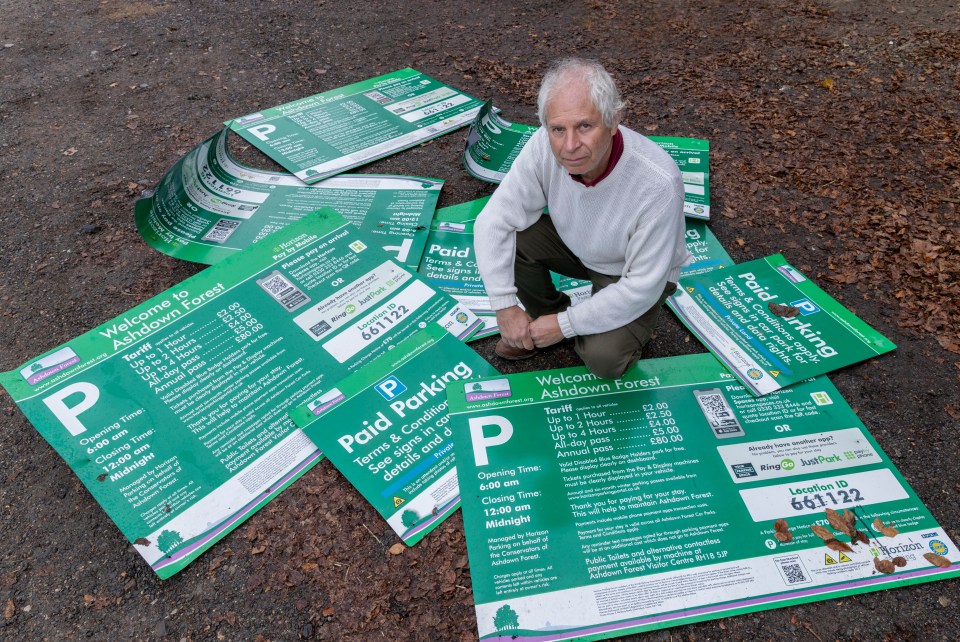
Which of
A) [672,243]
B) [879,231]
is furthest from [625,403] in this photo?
[879,231]

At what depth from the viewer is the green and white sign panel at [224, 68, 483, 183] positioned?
10.9ft

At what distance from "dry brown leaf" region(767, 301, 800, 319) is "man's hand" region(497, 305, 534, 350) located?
1143 mm

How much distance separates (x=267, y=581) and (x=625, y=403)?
133cm

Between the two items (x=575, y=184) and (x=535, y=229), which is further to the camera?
(x=535, y=229)

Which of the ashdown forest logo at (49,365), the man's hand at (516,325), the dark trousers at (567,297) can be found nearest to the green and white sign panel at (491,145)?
the dark trousers at (567,297)

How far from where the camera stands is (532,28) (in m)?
4.64

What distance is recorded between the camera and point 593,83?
1.63 m

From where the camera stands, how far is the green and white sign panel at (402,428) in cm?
195

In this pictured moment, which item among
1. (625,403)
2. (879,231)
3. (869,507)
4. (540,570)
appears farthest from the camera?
(879,231)

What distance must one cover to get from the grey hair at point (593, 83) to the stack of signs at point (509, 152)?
1.46m

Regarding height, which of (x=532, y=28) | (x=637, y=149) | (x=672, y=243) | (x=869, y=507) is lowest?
(x=869, y=507)

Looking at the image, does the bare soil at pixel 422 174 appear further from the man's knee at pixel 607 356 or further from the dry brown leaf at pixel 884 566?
the man's knee at pixel 607 356

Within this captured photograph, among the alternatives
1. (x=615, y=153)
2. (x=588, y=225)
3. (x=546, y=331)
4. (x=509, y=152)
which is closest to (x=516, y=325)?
(x=546, y=331)

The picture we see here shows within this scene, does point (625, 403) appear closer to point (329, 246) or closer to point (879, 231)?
point (329, 246)
